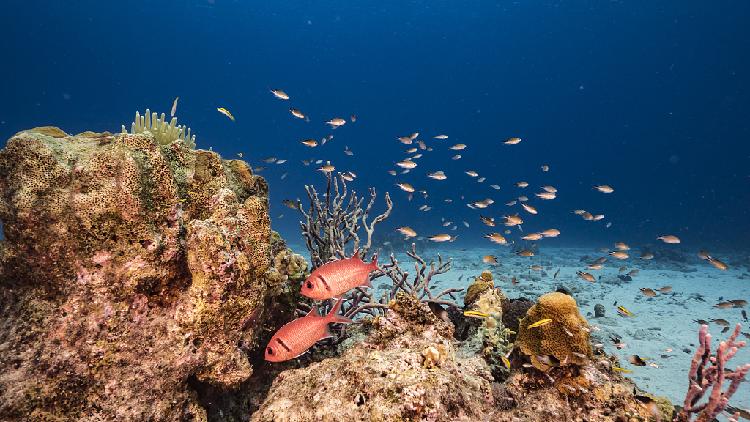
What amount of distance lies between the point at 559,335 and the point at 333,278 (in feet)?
6.85

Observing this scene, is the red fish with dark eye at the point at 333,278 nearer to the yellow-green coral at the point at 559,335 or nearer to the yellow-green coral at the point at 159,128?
the yellow-green coral at the point at 559,335

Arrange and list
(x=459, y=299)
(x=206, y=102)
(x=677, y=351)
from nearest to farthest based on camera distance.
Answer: (x=677, y=351), (x=459, y=299), (x=206, y=102)

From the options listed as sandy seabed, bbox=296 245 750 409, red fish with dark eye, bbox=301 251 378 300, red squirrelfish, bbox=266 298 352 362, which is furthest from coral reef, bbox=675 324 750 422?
red squirrelfish, bbox=266 298 352 362

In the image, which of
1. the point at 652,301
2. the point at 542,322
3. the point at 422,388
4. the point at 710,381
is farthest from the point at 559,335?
the point at 652,301

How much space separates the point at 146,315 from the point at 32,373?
63 centimetres

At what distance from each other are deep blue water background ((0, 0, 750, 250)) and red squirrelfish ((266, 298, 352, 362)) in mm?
65409

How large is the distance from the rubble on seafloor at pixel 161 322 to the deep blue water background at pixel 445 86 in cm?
6518

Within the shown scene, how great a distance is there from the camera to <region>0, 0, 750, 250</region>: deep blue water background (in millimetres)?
84750

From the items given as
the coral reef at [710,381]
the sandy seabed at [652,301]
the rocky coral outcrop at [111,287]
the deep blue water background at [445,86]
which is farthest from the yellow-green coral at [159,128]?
the deep blue water background at [445,86]

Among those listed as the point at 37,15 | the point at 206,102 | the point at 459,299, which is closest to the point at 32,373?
the point at 459,299

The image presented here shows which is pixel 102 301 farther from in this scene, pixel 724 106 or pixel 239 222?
pixel 724 106

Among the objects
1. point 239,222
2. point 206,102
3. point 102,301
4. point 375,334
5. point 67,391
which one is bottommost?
point 375,334

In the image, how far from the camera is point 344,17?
404 feet

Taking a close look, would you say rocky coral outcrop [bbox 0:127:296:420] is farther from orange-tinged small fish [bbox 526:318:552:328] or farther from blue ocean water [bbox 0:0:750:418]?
blue ocean water [bbox 0:0:750:418]
